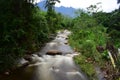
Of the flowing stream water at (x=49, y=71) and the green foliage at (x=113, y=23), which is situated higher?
the green foliage at (x=113, y=23)

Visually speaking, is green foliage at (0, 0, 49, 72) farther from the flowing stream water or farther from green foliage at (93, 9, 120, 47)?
green foliage at (93, 9, 120, 47)

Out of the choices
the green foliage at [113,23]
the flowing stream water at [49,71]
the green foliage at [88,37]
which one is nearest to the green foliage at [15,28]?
the flowing stream water at [49,71]

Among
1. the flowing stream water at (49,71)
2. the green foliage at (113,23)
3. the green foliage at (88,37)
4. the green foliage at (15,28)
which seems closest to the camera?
the flowing stream water at (49,71)

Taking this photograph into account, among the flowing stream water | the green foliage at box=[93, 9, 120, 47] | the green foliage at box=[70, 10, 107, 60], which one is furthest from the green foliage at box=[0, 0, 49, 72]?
the green foliage at box=[93, 9, 120, 47]

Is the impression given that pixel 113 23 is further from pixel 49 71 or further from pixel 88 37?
pixel 49 71

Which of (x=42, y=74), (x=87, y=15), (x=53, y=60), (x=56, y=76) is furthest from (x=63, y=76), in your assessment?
(x=87, y=15)

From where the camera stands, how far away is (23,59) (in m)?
15.6

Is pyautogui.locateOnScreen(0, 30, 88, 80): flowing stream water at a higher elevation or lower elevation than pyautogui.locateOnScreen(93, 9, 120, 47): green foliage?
lower

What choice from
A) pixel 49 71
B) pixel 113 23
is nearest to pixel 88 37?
pixel 113 23

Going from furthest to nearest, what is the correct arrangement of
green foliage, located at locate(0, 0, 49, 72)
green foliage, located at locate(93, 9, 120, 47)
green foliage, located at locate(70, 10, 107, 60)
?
green foliage, located at locate(93, 9, 120, 47) < green foliage, located at locate(70, 10, 107, 60) < green foliage, located at locate(0, 0, 49, 72)

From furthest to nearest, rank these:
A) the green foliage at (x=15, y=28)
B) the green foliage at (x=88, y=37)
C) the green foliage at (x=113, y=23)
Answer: the green foliage at (x=113, y=23) → the green foliage at (x=88, y=37) → the green foliage at (x=15, y=28)

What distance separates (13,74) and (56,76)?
2.42m

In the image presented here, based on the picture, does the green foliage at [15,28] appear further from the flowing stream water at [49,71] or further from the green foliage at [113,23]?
the green foliage at [113,23]

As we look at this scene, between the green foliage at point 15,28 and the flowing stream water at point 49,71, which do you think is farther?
the green foliage at point 15,28
